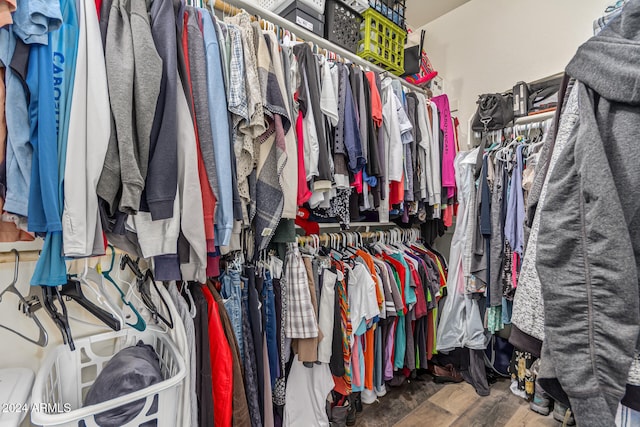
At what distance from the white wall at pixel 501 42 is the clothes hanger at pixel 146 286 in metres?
2.50

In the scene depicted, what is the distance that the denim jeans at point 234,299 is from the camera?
1.15m

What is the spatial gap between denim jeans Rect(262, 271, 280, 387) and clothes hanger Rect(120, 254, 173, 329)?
0.41m

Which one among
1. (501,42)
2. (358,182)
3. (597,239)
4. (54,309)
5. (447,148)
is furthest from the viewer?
(501,42)

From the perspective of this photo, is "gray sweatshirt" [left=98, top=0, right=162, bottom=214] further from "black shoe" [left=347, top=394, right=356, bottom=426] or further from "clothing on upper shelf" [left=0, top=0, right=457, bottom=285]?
"black shoe" [left=347, top=394, right=356, bottom=426]

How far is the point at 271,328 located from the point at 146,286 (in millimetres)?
538

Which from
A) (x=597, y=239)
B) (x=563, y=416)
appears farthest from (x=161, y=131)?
(x=563, y=416)

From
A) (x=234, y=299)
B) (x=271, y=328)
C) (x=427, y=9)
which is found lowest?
(x=271, y=328)

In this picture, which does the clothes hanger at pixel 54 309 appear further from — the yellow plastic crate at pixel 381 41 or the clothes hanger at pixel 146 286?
the yellow plastic crate at pixel 381 41

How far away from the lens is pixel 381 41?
1.80 m

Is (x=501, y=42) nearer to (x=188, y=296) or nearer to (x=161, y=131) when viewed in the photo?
(x=161, y=131)

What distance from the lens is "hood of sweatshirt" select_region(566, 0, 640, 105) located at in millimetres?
536

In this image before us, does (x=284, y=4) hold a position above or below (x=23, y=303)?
above

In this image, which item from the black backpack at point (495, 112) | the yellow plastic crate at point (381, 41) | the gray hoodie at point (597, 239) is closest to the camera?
the gray hoodie at point (597, 239)

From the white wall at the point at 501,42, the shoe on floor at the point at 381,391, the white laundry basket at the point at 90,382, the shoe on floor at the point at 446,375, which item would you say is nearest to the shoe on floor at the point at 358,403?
the shoe on floor at the point at 381,391
